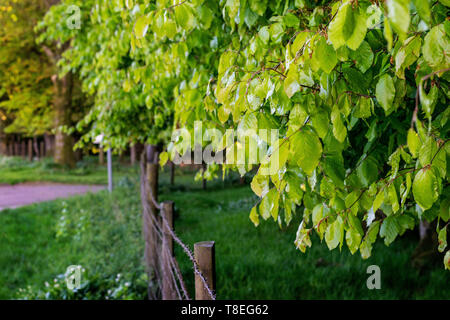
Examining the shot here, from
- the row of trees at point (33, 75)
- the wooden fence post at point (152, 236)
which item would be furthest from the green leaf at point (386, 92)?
the row of trees at point (33, 75)

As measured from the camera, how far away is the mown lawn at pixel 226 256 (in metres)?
5.02

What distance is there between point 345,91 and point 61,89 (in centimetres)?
2010

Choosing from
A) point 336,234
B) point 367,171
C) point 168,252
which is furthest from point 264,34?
point 168,252

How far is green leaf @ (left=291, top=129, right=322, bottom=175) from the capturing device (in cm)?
121

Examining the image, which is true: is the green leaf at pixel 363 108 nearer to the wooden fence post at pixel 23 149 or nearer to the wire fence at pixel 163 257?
the wire fence at pixel 163 257

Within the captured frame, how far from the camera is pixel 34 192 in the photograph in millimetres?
15078

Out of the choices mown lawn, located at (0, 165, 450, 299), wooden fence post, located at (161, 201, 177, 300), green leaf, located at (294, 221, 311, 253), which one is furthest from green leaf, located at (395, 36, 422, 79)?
mown lawn, located at (0, 165, 450, 299)

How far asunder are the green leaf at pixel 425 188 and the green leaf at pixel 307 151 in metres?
0.30

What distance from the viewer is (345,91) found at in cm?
142

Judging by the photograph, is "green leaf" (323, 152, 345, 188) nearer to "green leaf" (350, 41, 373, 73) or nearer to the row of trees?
"green leaf" (350, 41, 373, 73)

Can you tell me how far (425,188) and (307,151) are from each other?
36 centimetres

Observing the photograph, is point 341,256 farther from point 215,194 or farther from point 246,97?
point 215,194

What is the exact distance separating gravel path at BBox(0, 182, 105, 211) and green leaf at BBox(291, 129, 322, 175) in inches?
479

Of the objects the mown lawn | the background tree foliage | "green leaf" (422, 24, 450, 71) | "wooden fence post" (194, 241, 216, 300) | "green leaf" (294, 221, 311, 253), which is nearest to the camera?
"green leaf" (422, 24, 450, 71)
